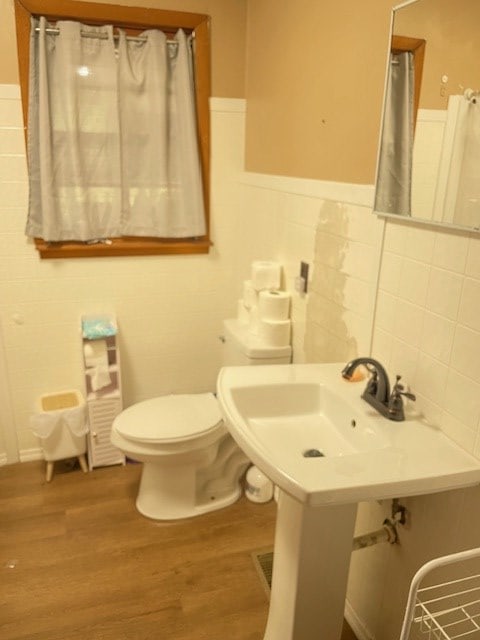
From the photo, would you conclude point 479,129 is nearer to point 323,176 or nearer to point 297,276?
point 323,176

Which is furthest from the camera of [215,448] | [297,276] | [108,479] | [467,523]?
[108,479]

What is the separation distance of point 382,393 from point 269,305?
33.6 inches

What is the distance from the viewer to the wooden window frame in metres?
2.17

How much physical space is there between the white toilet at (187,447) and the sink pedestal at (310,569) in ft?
2.44

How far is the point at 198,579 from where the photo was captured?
6.35ft

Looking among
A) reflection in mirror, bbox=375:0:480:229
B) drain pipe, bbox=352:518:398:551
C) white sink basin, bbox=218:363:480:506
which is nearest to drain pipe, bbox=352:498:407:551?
drain pipe, bbox=352:518:398:551

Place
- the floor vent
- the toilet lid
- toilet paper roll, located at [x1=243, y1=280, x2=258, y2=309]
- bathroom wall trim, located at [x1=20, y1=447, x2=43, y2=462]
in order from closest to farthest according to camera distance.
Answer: the floor vent → the toilet lid → toilet paper roll, located at [x1=243, y1=280, x2=258, y2=309] → bathroom wall trim, located at [x1=20, y1=447, x2=43, y2=462]

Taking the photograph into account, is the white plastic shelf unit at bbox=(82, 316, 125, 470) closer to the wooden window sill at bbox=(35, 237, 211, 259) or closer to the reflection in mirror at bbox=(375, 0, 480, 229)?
the wooden window sill at bbox=(35, 237, 211, 259)

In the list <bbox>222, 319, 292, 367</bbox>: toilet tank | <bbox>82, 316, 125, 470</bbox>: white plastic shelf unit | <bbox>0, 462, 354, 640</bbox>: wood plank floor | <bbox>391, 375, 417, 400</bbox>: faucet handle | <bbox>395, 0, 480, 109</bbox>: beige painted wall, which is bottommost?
<bbox>0, 462, 354, 640</bbox>: wood plank floor

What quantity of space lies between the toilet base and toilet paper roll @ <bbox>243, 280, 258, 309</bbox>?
79 cm

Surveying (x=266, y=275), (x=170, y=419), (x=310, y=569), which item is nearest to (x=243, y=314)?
(x=266, y=275)

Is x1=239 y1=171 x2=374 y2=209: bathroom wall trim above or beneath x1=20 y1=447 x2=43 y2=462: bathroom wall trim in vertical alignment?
above

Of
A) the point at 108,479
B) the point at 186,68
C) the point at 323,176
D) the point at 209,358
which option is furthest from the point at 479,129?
the point at 108,479

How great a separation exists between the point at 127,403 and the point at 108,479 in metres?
0.44
